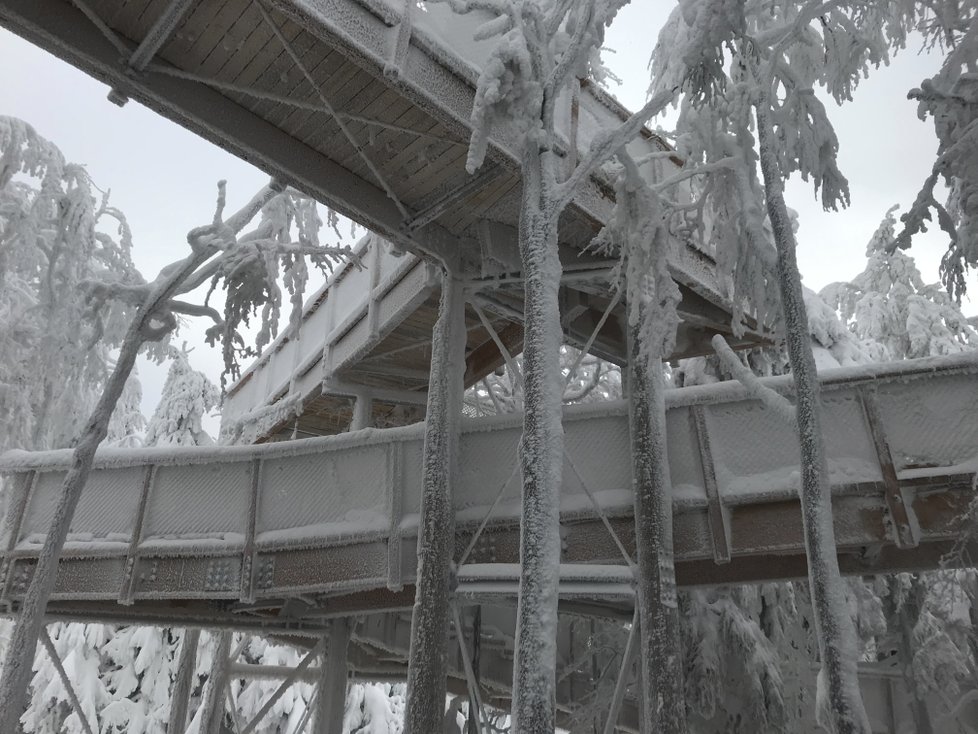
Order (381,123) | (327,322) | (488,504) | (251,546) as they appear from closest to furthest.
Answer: (381,123), (488,504), (251,546), (327,322)

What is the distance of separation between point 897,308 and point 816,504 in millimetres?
16058

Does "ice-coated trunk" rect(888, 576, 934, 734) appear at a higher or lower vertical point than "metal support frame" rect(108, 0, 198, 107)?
lower

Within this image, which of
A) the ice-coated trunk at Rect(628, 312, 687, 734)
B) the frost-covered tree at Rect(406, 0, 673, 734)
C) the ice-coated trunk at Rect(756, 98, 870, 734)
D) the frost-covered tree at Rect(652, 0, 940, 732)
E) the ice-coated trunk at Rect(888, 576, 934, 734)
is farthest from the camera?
the ice-coated trunk at Rect(888, 576, 934, 734)

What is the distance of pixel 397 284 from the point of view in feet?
36.9

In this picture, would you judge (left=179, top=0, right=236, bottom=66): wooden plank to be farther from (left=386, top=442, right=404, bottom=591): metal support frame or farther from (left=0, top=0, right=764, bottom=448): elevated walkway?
(left=386, top=442, right=404, bottom=591): metal support frame

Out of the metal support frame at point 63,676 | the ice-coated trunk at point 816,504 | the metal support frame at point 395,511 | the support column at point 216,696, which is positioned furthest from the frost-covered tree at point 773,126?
the support column at point 216,696

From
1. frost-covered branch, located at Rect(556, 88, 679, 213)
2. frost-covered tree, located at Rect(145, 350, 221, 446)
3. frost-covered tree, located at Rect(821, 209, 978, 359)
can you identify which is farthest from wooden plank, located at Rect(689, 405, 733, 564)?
frost-covered tree, located at Rect(145, 350, 221, 446)

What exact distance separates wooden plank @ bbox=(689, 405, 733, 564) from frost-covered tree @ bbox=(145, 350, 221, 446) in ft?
62.5

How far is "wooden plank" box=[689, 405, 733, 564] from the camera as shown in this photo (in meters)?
7.69

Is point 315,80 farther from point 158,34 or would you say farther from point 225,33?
point 158,34

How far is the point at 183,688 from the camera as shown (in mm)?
12992

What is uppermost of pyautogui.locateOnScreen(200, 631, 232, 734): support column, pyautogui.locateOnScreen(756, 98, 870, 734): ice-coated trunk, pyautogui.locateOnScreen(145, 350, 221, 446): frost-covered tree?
pyautogui.locateOnScreen(145, 350, 221, 446): frost-covered tree

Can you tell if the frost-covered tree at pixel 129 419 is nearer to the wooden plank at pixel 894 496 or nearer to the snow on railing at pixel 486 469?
the snow on railing at pixel 486 469

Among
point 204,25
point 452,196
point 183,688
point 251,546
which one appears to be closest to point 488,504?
point 251,546
